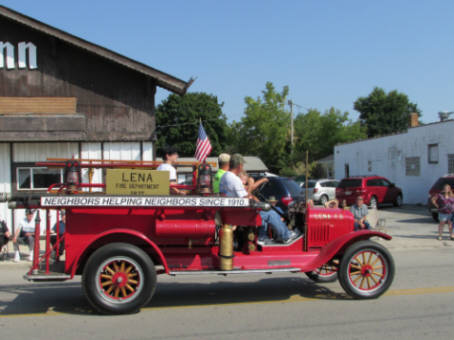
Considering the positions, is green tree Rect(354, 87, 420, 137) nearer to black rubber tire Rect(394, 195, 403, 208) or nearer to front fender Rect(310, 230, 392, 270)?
black rubber tire Rect(394, 195, 403, 208)

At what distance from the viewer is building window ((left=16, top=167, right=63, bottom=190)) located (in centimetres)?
1326

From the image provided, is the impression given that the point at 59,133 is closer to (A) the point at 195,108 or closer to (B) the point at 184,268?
(B) the point at 184,268

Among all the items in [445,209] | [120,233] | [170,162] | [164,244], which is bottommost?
[445,209]

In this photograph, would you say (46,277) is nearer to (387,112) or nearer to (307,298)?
(307,298)

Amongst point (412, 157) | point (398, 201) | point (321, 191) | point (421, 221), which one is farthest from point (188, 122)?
point (421, 221)

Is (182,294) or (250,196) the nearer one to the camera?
(250,196)

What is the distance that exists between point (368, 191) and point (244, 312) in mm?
18748

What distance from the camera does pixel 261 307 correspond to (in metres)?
6.16

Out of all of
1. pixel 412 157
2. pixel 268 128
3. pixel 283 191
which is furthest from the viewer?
pixel 268 128

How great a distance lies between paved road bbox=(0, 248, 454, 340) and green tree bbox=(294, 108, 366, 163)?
145ft

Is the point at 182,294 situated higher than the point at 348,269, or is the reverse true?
the point at 348,269

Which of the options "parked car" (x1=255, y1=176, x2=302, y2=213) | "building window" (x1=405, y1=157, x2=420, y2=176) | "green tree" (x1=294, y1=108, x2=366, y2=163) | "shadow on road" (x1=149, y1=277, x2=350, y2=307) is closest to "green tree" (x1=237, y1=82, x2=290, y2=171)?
"green tree" (x1=294, y1=108, x2=366, y2=163)

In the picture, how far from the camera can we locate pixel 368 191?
76.6ft

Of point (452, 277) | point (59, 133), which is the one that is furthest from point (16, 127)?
point (452, 277)
